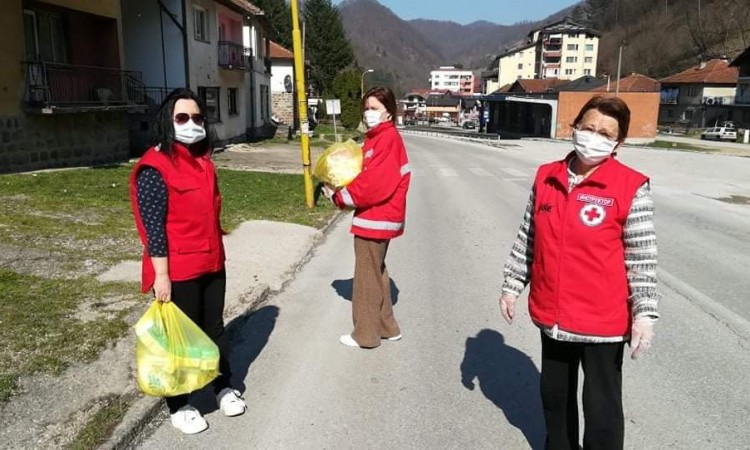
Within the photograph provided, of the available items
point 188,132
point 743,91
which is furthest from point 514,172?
point 743,91

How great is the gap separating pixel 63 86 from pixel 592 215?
15501 millimetres

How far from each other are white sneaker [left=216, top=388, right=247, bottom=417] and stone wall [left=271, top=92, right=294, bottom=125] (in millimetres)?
44553

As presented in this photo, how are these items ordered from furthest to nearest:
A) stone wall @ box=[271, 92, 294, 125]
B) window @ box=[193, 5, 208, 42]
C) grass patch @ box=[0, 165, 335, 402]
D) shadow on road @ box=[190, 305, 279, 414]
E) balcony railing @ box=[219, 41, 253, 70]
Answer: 1. stone wall @ box=[271, 92, 294, 125]
2. balcony railing @ box=[219, 41, 253, 70]
3. window @ box=[193, 5, 208, 42]
4. grass patch @ box=[0, 165, 335, 402]
5. shadow on road @ box=[190, 305, 279, 414]

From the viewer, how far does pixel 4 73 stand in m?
13.2

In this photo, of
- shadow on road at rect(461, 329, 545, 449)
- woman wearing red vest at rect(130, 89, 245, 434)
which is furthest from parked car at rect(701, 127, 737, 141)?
woman wearing red vest at rect(130, 89, 245, 434)

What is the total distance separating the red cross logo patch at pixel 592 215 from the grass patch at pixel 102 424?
109 inches

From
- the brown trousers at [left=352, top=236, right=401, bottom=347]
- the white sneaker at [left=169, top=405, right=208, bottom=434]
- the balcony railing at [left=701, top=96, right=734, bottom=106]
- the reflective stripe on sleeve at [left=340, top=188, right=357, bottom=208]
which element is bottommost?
the white sneaker at [left=169, top=405, right=208, bottom=434]

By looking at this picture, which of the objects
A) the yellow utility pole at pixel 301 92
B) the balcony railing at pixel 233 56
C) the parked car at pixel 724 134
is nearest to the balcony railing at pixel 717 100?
the parked car at pixel 724 134

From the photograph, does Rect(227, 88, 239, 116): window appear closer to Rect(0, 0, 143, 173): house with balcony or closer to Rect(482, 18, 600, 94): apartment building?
Rect(0, 0, 143, 173): house with balcony

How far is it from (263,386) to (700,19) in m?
121

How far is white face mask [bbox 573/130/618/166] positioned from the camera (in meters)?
2.79

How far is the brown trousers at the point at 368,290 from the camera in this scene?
4848mm

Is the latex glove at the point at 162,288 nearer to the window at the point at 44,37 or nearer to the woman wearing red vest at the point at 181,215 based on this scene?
the woman wearing red vest at the point at 181,215

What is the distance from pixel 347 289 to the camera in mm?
6707
